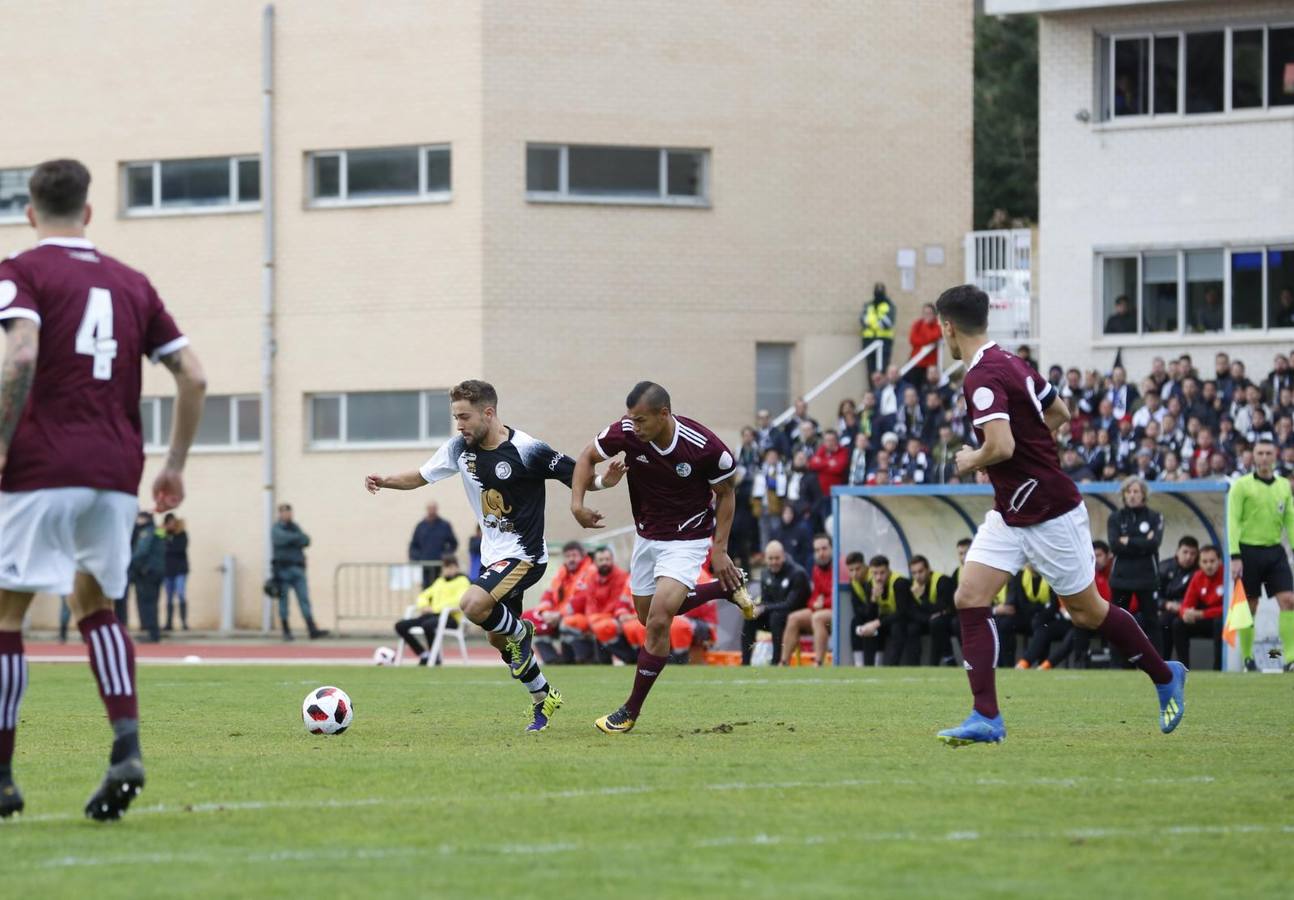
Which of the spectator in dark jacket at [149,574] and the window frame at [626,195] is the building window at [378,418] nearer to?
the spectator in dark jacket at [149,574]

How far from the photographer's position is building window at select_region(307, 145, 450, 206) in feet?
114

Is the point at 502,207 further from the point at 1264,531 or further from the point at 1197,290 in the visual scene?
the point at 1264,531

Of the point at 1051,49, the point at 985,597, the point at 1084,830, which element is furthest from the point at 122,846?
the point at 1051,49

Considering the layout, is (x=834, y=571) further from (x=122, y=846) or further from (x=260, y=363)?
(x=122, y=846)

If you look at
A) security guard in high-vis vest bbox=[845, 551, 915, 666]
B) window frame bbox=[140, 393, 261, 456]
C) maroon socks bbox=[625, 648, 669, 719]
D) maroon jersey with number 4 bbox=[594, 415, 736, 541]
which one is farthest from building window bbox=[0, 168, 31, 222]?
maroon socks bbox=[625, 648, 669, 719]

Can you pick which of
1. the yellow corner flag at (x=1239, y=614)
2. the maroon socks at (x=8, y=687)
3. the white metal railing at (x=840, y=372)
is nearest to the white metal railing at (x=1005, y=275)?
the white metal railing at (x=840, y=372)

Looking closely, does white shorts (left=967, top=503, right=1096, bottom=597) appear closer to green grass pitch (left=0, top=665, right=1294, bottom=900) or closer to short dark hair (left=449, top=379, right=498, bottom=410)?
green grass pitch (left=0, top=665, right=1294, bottom=900)

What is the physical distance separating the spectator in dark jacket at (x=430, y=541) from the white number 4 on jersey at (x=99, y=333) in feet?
82.6

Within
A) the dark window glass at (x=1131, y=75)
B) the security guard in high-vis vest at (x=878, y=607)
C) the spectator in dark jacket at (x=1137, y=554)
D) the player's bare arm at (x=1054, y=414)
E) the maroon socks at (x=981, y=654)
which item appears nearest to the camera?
the maroon socks at (x=981, y=654)

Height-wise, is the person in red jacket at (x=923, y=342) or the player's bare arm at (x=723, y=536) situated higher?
the person in red jacket at (x=923, y=342)

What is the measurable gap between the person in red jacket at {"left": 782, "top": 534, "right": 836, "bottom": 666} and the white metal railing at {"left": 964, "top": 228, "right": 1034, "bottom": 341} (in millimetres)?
10570

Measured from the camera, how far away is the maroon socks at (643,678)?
480 inches

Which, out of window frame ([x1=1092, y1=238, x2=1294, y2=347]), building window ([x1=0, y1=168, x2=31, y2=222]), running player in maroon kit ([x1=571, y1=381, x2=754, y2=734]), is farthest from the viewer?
building window ([x1=0, y1=168, x2=31, y2=222])

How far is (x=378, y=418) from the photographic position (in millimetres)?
35188
